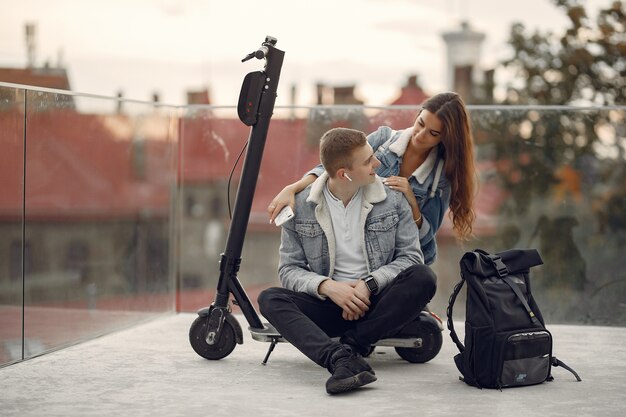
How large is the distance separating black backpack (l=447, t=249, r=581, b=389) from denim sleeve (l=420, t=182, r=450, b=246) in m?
0.52

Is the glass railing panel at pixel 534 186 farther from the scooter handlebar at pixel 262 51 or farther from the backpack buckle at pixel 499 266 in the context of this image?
the backpack buckle at pixel 499 266

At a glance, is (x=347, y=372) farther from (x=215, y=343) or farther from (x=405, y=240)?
(x=215, y=343)

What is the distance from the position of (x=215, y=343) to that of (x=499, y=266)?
1.08 m

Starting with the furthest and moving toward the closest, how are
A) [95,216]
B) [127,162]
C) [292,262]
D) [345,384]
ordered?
[127,162] → [95,216] → [292,262] → [345,384]

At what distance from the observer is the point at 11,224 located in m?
3.75

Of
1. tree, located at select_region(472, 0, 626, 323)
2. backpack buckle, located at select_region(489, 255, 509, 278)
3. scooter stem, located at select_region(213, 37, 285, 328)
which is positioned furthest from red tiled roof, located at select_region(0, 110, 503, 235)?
backpack buckle, located at select_region(489, 255, 509, 278)

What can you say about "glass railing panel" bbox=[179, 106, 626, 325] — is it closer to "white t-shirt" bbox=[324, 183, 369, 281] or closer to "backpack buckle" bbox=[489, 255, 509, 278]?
"white t-shirt" bbox=[324, 183, 369, 281]

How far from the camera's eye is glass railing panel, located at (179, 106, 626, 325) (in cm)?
483

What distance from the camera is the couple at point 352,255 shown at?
3527 mm

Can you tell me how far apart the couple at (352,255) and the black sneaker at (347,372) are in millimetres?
192

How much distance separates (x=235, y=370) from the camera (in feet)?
12.1

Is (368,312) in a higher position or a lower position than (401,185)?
lower

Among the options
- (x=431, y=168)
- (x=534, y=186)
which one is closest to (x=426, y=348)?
(x=431, y=168)

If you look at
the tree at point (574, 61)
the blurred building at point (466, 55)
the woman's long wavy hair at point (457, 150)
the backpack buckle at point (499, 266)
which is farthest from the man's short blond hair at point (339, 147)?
the blurred building at point (466, 55)
